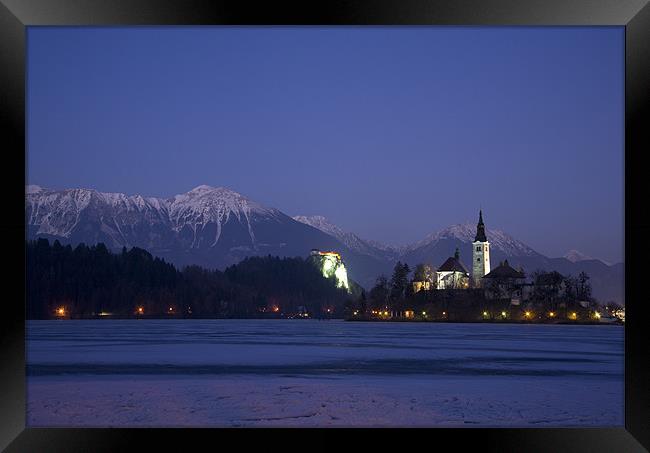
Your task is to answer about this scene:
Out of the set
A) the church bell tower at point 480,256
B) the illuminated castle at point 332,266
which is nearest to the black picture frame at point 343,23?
the church bell tower at point 480,256

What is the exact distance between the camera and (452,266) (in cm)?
9988

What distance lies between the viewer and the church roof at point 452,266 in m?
99.3

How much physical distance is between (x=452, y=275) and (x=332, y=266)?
29961mm

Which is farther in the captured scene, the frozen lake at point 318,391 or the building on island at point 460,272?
the building on island at point 460,272

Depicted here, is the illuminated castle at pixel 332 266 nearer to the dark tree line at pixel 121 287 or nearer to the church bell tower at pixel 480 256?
the dark tree line at pixel 121 287

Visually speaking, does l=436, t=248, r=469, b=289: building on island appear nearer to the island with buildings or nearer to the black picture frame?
the island with buildings

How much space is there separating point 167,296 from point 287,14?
89.1 meters

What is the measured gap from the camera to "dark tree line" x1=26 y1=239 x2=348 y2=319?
89562 millimetres

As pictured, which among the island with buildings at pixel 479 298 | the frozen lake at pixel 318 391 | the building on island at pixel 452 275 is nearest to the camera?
the frozen lake at pixel 318 391

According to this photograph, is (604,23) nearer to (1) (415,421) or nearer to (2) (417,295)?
(1) (415,421)

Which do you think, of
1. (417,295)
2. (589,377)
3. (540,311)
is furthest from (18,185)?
(417,295)

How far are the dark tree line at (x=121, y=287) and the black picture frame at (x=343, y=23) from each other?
84.8m

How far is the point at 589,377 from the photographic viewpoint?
22312 millimetres

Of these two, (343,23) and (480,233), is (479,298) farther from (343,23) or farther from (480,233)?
(343,23)
